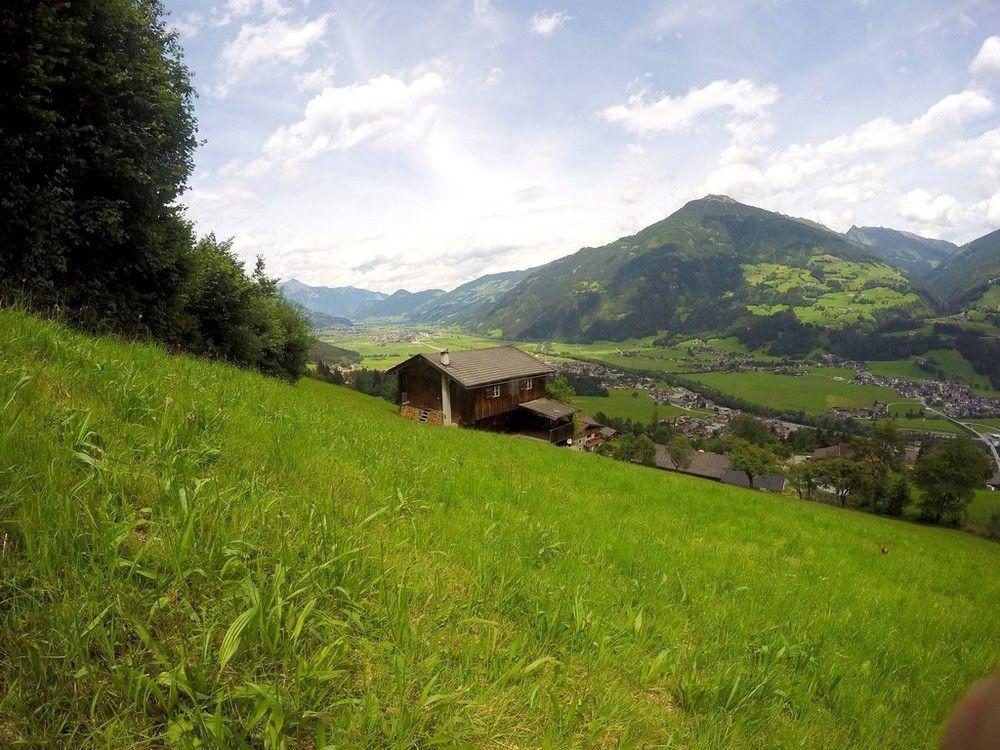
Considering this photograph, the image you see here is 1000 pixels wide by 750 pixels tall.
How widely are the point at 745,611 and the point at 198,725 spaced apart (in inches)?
227

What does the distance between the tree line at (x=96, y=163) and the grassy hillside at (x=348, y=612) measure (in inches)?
425

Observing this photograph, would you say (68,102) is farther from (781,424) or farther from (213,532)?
(781,424)

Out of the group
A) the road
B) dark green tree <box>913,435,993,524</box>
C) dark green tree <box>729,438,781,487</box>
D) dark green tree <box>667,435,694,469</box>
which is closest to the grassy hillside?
dark green tree <box>913,435,993,524</box>

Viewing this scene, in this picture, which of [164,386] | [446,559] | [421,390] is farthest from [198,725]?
[421,390]

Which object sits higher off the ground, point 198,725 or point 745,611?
point 198,725

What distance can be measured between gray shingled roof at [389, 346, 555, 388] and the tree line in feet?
83.3

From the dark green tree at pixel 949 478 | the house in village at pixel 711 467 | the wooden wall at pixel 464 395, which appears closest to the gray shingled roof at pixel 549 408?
the wooden wall at pixel 464 395

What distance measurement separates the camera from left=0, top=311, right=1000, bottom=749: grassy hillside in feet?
7.13

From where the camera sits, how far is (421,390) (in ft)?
159

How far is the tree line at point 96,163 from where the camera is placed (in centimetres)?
1437

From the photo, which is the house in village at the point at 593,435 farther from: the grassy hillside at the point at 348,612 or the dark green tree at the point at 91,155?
the grassy hillside at the point at 348,612

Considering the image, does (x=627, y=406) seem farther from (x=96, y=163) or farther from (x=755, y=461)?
(x=96, y=163)

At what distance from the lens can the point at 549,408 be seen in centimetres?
4834

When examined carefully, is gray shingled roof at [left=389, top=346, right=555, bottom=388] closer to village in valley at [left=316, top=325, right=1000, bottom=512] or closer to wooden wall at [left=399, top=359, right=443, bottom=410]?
village in valley at [left=316, top=325, right=1000, bottom=512]
